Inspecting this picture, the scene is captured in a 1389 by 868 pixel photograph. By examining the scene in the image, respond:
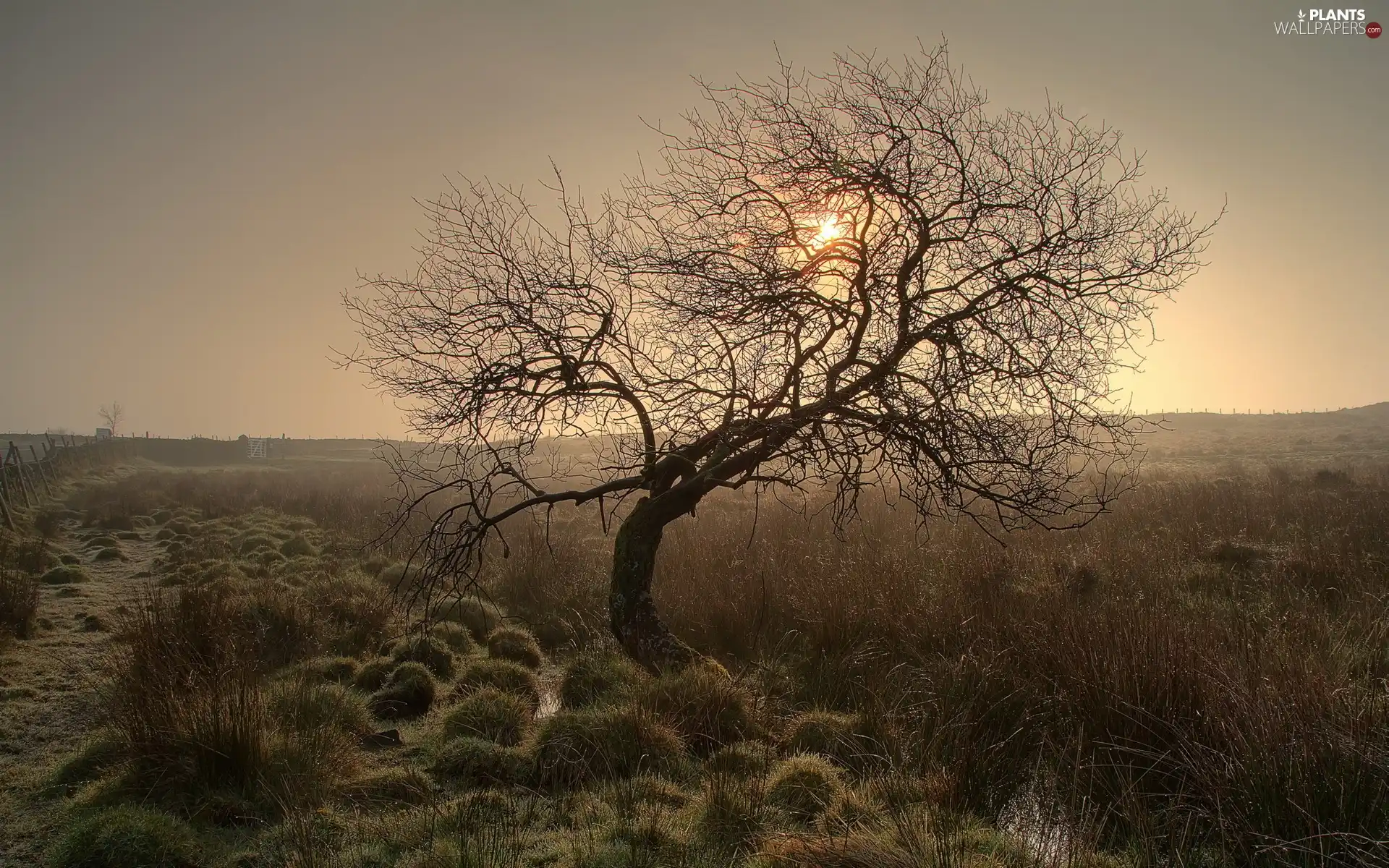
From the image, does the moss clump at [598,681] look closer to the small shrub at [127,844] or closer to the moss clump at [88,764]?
the small shrub at [127,844]

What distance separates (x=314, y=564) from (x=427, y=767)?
1023 cm

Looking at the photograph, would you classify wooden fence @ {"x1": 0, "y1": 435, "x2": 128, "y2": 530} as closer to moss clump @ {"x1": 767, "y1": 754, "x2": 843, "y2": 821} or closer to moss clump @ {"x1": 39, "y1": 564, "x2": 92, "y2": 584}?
moss clump @ {"x1": 39, "y1": 564, "x2": 92, "y2": 584}

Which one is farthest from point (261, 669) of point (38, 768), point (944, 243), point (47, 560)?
point (47, 560)

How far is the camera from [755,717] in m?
6.21

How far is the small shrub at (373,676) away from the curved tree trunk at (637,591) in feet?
7.78

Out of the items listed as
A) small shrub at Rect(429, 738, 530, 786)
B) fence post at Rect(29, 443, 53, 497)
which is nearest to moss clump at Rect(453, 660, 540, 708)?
small shrub at Rect(429, 738, 530, 786)

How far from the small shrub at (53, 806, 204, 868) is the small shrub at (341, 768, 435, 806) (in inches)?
36.1

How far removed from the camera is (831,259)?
22.1ft

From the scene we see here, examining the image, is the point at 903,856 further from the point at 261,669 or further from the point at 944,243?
the point at 261,669

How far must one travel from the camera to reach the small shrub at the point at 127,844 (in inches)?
165

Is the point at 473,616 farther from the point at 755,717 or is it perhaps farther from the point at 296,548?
the point at 296,548

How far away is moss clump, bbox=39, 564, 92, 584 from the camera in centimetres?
1254

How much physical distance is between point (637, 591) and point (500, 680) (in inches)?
61.8

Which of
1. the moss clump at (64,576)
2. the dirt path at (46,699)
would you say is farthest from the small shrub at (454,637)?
the moss clump at (64,576)
